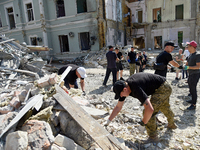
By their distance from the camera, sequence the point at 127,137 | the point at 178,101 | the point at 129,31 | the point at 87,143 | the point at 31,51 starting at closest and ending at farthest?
the point at 87,143 → the point at 127,137 → the point at 178,101 → the point at 31,51 → the point at 129,31

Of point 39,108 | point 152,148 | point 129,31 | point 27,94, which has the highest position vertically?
point 129,31

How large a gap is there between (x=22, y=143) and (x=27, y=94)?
3.71 feet

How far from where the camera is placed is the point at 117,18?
1521 centimetres

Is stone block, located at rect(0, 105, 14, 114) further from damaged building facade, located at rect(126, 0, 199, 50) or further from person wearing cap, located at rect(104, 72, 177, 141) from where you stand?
damaged building facade, located at rect(126, 0, 199, 50)

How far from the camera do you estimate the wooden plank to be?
2092 millimetres

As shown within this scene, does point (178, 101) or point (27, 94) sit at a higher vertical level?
point (27, 94)

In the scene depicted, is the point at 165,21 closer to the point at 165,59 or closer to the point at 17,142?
the point at 165,59

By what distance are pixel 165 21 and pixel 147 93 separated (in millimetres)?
17770

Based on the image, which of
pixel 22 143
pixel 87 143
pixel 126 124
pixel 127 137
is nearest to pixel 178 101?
pixel 126 124

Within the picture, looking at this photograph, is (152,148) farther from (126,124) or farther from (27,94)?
(27,94)

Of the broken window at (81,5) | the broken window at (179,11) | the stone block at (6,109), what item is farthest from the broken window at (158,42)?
the stone block at (6,109)

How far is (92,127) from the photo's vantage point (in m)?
2.21

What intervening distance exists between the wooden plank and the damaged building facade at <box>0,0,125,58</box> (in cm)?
1096

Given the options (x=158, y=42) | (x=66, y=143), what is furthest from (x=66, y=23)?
(x=158, y=42)
